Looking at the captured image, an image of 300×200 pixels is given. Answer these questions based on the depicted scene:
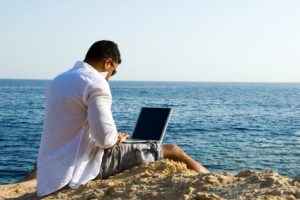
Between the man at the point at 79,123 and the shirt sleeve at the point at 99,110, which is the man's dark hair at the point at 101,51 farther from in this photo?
the shirt sleeve at the point at 99,110

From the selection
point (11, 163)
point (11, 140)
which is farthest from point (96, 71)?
point (11, 140)

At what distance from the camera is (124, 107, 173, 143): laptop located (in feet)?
21.3

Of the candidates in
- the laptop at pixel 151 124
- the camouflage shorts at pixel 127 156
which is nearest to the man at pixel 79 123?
the camouflage shorts at pixel 127 156

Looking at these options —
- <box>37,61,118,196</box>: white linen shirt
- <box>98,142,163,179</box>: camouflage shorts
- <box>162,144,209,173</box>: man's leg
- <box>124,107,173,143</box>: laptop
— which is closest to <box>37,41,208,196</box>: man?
<box>37,61,118,196</box>: white linen shirt

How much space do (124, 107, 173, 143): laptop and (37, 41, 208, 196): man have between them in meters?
1.22

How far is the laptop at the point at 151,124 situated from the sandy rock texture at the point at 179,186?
45 centimetres

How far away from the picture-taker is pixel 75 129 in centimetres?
520

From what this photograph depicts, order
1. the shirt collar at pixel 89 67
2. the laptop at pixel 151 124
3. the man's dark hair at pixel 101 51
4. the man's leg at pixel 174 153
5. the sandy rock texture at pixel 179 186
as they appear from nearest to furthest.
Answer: the sandy rock texture at pixel 179 186 < the shirt collar at pixel 89 67 < the man's dark hair at pixel 101 51 < the man's leg at pixel 174 153 < the laptop at pixel 151 124

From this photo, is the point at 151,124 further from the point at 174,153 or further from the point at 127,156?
the point at 127,156

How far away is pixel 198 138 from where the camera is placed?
1208 inches

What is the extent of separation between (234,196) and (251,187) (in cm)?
33

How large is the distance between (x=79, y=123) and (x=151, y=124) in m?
1.65

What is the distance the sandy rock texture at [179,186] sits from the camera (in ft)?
14.8

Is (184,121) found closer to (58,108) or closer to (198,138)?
(198,138)
